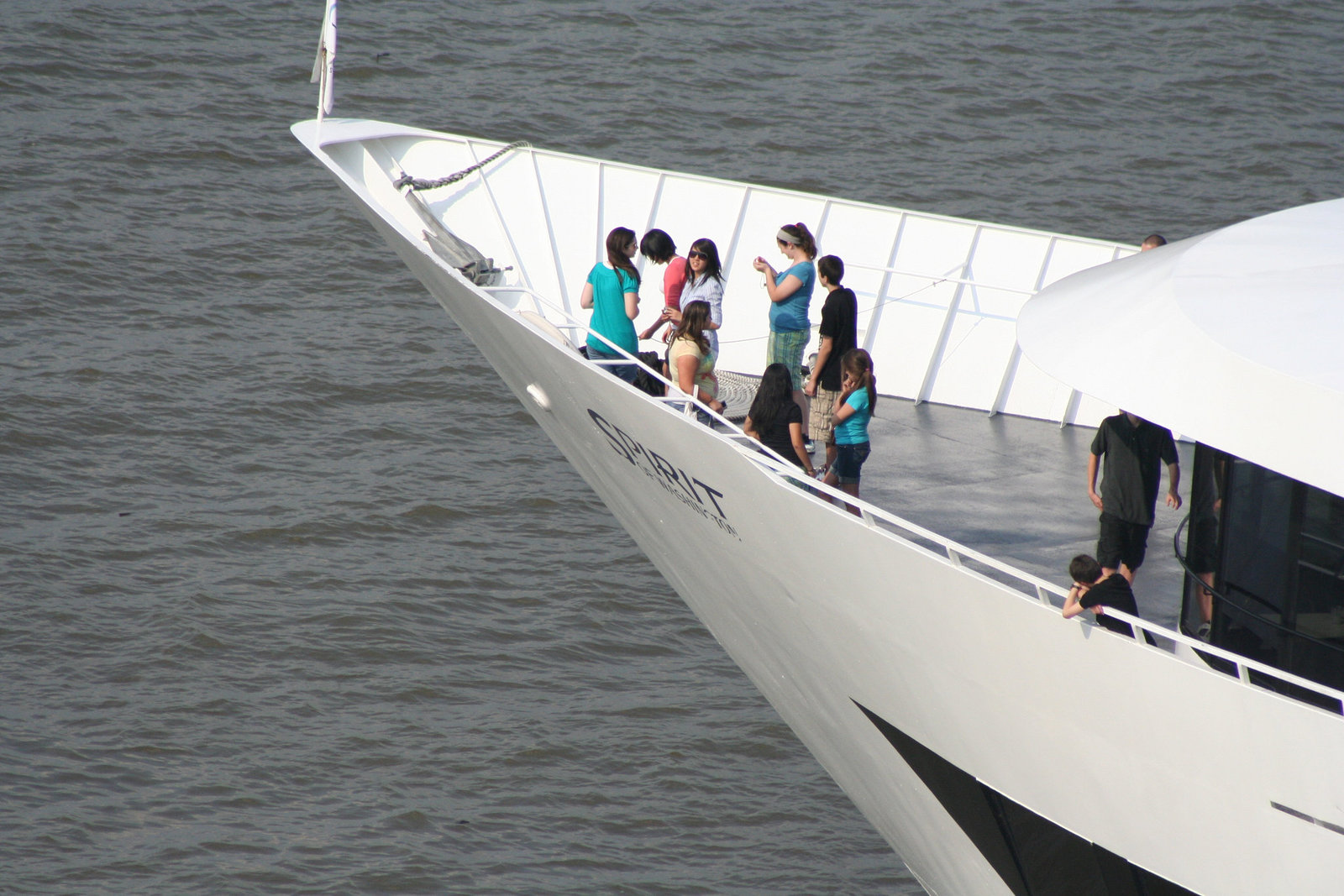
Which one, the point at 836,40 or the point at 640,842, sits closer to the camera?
the point at 640,842

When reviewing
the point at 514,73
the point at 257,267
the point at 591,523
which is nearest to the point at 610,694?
the point at 591,523

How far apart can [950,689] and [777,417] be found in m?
1.79

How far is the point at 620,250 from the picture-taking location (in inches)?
316

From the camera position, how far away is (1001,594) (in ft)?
19.2

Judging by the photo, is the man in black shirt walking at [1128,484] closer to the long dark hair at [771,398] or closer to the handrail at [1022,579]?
the handrail at [1022,579]

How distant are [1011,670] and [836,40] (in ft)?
59.1

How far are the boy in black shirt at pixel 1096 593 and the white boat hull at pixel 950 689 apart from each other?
130 millimetres

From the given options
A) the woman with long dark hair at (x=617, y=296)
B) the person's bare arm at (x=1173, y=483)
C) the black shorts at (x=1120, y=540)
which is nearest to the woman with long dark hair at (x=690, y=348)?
the woman with long dark hair at (x=617, y=296)

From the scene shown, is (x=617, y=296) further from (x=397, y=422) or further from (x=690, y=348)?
(x=397, y=422)

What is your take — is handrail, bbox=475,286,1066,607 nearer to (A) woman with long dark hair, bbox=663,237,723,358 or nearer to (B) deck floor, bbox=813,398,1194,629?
(B) deck floor, bbox=813,398,1194,629

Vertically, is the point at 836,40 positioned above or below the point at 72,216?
above

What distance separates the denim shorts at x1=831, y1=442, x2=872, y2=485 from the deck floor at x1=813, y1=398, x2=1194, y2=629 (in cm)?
80

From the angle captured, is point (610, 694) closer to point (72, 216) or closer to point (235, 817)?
point (235, 817)

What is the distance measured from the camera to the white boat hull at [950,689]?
216 inches
